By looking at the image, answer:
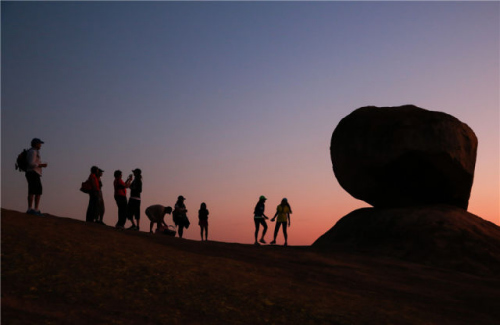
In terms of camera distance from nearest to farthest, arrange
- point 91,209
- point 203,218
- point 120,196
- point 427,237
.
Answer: point 91,209
point 120,196
point 427,237
point 203,218

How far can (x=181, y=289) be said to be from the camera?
674 centimetres

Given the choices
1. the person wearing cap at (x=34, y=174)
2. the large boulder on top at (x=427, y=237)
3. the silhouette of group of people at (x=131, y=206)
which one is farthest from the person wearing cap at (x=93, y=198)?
the large boulder on top at (x=427, y=237)

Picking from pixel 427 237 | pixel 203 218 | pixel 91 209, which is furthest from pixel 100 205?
pixel 427 237

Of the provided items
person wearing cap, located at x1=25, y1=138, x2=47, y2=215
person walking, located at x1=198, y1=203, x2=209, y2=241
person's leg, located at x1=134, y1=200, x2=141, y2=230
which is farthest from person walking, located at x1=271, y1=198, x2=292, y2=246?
person wearing cap, located at x1=25, y1=138, x2=47, y2=215

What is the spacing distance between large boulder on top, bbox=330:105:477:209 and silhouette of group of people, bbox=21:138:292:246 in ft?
10.6

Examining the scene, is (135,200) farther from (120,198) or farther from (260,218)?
(260,218)

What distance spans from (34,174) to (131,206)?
3.37 meters

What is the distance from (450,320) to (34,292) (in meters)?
6.33

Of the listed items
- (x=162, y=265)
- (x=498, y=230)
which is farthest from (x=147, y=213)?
(x=498, y=230)

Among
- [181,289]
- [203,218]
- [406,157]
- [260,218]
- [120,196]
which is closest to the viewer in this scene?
[181,289]

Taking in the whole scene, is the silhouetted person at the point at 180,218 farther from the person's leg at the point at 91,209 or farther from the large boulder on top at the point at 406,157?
the large boulder on top at the point at 406,157

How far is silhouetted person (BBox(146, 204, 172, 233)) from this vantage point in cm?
1542

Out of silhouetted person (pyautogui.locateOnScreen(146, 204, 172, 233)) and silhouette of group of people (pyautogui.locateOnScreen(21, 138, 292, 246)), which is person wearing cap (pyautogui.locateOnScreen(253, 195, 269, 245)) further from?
silhouetted person (pyautogui.locateOnScreen(146, 204, 172, 233))

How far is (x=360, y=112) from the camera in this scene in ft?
59.3
